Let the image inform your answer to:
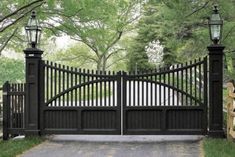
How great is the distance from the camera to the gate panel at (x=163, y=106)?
983 cm

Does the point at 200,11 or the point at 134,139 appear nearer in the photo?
the point at 134,139

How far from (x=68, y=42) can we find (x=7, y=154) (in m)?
32.4

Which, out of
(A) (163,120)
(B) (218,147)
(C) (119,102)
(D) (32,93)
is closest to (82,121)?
(C) (119,102)

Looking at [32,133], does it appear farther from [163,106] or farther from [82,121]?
[163,106]

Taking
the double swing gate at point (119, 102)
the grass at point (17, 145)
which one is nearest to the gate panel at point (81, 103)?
the double swing gate at point (119, 102)

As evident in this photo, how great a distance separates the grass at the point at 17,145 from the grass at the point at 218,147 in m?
3.53

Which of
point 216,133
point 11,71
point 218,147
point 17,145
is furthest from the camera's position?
point 11,71

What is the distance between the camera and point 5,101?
10305 mm

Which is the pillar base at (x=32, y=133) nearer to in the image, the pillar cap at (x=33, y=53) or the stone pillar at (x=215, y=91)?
the pillar cap at (x=33, y=53)

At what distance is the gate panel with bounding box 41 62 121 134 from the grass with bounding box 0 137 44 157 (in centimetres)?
52

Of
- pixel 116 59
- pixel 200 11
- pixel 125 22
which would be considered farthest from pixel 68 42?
pixel 200 11

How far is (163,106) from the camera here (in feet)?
32.3

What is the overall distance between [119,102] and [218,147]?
2554 mm

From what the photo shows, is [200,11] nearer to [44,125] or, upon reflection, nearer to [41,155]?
[44,125]
